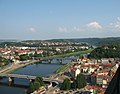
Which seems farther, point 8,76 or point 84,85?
point 8,76

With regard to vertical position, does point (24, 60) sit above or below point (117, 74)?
below

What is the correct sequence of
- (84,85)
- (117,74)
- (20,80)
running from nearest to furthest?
(117,74) → (84,85) → (20,80)

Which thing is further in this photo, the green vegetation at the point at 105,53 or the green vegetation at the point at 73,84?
the green vegetation at the point at 105,53

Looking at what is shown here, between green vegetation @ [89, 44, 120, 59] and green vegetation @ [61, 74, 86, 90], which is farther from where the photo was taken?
green vegetation @ [89, 44, 120, 59]

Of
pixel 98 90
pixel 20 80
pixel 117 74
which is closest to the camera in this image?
pixel 117 74

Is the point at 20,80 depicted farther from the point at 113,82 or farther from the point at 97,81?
the point at 113,82

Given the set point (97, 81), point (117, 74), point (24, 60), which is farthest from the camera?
point (24, 60)

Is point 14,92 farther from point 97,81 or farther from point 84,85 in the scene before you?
point 97,81

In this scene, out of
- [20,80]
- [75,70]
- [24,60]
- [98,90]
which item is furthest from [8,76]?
[24,60]

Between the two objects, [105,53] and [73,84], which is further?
[105,53]

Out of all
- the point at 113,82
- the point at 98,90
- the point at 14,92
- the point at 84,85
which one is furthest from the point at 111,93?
the point at 14,92
